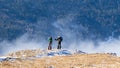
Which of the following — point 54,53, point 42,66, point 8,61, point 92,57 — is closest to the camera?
point 42,66

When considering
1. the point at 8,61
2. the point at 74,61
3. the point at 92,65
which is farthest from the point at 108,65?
the point at 8,61

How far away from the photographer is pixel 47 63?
44.4 metres

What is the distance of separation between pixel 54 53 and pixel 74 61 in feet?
35.9

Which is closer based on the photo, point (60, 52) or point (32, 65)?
point (32, 65)

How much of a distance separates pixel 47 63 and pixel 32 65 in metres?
2.24

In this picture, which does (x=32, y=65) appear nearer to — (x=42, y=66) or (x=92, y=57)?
(x=42, y=66)

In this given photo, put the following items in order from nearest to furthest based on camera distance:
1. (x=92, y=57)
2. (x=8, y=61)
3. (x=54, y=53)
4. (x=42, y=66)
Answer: (x=42, y=66), (x=8, y=61), (x=92, y=57), (x=54, y=53)

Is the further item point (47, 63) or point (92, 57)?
point (92, 57)

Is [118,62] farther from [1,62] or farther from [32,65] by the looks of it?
[1,62]

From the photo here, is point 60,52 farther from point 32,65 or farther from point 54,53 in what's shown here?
point 32,65

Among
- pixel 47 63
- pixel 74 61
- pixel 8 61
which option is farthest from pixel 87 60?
pixel 8 61

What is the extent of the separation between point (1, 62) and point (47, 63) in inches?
191

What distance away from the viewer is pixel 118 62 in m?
45.7

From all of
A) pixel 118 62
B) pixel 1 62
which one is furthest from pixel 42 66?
pixel 118 62
